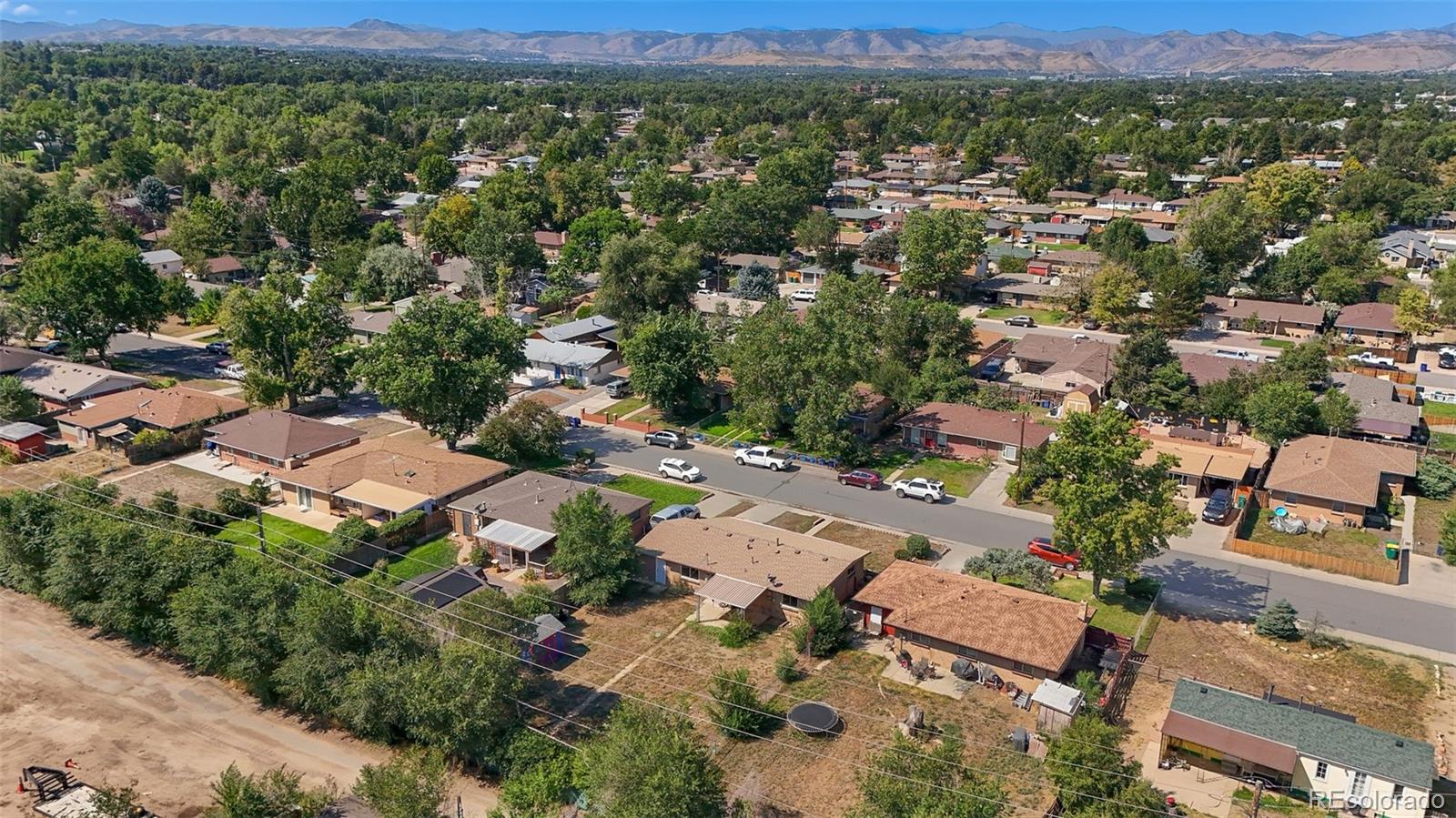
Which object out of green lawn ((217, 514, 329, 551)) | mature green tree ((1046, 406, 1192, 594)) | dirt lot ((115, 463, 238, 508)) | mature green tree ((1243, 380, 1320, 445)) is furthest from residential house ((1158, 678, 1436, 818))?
dirt lot ((115, 463, 238, 508))

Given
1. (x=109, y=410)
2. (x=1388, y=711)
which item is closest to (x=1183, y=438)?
(x=1388, y=711)

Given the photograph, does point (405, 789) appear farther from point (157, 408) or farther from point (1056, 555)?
point (157, 408)

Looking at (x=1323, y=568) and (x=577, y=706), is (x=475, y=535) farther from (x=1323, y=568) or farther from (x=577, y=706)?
(x=1323, y=568)

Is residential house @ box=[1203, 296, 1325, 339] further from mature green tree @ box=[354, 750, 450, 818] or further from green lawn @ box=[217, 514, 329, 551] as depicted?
mature green tree @ box=[354, 750, 450, 818]

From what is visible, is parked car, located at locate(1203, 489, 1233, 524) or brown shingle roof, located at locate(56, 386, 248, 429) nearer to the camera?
parked car, located at locate(1203, 489, 1233, 524)

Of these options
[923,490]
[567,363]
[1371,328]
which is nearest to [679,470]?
[923,490]

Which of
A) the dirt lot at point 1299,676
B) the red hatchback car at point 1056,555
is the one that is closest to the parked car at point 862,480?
the red hatchback car at point 1056,555
